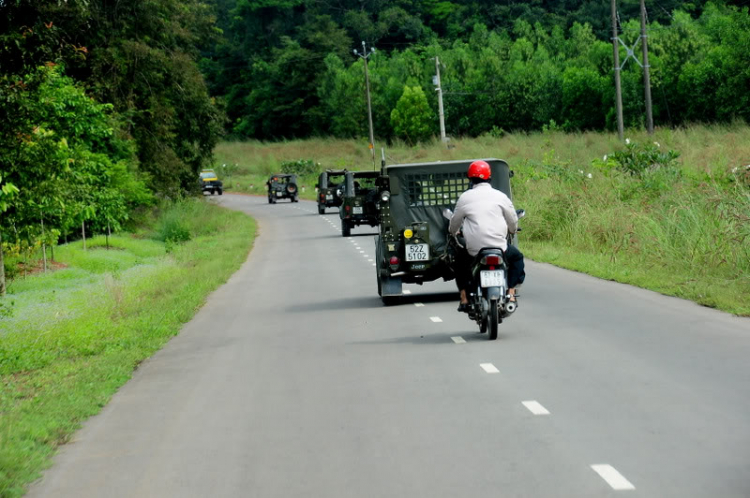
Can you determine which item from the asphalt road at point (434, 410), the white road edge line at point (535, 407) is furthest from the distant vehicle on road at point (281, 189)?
the white road edge line at point (535, 407)

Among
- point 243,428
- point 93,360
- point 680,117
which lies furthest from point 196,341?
point 680,117

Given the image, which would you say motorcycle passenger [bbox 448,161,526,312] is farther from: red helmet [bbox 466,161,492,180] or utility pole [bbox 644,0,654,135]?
utility pole [bbox 644,0,654,135]

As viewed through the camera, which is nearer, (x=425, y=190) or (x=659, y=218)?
(x=425, y=190)

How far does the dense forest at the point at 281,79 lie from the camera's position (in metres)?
19.0

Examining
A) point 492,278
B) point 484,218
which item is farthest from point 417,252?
point 492,278

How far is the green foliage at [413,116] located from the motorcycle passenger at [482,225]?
258 feet

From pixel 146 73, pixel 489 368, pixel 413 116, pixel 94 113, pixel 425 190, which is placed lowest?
pixel 489 368

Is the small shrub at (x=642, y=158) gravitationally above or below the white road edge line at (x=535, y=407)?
above

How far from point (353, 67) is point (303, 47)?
11.9 m

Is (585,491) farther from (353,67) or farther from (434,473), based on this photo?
(353,67)

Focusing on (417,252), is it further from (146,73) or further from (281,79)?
(281,79)

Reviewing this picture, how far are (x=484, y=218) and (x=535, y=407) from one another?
4.03 meters

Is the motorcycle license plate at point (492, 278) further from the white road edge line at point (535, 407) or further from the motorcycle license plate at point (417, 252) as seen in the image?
the motorcycle license plate at point (417, 252)

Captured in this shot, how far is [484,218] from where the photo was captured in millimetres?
11828
